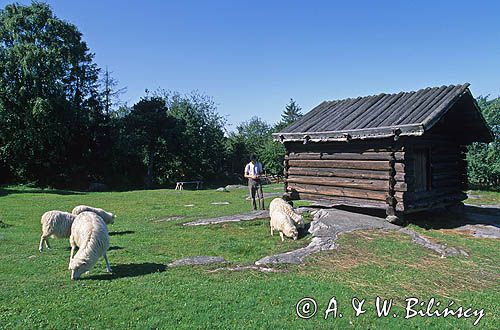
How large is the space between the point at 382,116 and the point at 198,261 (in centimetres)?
A: 851

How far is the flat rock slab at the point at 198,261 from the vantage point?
27.5 ft

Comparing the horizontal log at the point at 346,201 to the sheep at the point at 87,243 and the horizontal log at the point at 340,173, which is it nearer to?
the horizontal log at the point at 340,173

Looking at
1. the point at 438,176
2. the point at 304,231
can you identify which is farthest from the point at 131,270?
the point at 438,176

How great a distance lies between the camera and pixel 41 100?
3153 cm

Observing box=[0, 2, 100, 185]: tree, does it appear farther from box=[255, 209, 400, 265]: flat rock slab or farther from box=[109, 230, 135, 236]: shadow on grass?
box=[255, 209, 400, 265]: flat rock slab

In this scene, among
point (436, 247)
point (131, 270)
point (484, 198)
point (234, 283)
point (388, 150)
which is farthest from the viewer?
point (484, 198)

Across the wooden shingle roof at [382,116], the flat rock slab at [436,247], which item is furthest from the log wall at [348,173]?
the flat rock slab at [436,247]

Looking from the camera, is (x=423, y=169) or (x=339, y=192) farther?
(x=423, y=169)

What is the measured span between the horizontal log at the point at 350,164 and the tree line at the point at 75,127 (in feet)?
79.4

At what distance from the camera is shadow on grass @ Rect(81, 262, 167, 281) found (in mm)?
7457

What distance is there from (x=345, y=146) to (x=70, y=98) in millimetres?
31263

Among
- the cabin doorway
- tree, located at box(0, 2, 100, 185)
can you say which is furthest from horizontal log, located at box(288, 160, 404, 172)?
tree, located at box(0, 2, 100, 185)

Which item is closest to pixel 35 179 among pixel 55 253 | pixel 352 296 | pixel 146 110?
pixel 146 110

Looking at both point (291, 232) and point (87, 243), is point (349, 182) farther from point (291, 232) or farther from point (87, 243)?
→ point (87, 243)
